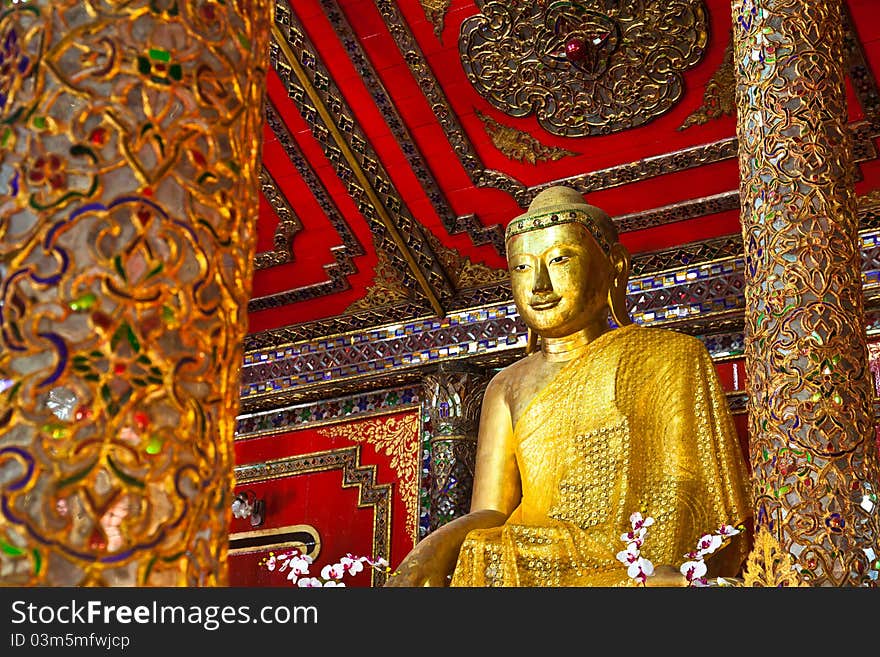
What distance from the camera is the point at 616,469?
152 inches

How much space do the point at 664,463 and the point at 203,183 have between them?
9.74 ft

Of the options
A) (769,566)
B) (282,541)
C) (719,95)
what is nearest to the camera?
(769,566)

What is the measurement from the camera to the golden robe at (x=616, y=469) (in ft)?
11.8

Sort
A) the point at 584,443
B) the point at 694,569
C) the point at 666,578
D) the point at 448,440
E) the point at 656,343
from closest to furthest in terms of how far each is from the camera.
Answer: the point at 694,569, the point at 666,578, the point at 584,443, the point at 656,343, the point at 448,440

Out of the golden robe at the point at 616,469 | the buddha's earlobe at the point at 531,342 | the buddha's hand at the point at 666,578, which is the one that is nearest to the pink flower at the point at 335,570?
the golden robe at the point at 616,469

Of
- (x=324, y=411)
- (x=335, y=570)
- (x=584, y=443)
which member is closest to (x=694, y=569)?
(x=335, y=570)

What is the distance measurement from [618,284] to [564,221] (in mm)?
321

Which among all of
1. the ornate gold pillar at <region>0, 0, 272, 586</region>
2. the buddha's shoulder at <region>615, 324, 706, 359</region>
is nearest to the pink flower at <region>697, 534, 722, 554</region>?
the buddha's shoulder at <region>615, 324, 706, 359</region>

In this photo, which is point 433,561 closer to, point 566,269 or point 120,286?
point 566,269

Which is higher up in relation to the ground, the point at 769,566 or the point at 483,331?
the point at 483,331

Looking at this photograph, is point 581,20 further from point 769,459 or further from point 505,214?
Result: point 769,459

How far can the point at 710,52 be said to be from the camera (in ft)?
19.3

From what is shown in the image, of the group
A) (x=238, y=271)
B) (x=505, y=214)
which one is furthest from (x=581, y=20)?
(x=238, y=271)

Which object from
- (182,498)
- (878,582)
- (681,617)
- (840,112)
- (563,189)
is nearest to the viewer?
(681,617)
